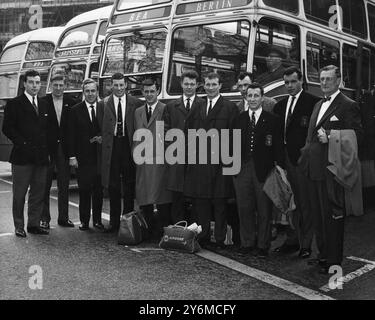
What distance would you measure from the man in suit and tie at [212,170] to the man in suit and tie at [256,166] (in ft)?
0.49

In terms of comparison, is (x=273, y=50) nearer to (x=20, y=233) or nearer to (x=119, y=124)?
(x=119, y=124)

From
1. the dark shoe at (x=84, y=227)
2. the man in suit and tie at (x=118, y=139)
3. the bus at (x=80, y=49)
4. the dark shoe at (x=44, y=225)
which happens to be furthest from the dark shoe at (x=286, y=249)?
the bus at (x=80, y=49)

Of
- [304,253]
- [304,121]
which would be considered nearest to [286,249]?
[304,253]

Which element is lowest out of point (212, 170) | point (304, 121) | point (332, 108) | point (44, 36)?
point (212, 170)

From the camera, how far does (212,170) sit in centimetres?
573

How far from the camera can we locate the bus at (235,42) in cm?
689

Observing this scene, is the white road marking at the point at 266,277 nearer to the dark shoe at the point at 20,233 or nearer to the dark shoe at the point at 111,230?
the dark shoe at the point at 111,230

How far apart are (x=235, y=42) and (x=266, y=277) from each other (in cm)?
331

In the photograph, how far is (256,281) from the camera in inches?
184

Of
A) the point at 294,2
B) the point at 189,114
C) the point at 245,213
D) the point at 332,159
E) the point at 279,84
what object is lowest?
the point at 245,213
